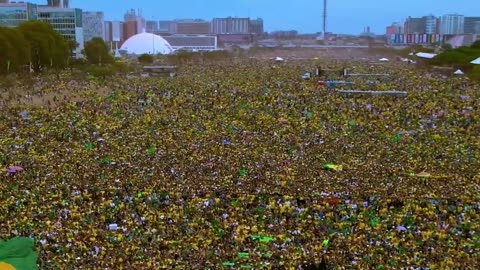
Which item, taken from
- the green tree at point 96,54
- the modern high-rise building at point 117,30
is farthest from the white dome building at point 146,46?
the modern high-rise building at point 117,30

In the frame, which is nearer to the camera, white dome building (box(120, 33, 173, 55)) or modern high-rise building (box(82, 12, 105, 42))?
white dome building (box(120, 33, 173, 55))

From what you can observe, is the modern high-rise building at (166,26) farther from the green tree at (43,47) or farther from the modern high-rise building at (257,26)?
the green tree at (43,47)

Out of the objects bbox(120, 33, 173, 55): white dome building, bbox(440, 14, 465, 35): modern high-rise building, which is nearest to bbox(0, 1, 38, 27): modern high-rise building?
bbox(120, 33, 173, 55): white dome building

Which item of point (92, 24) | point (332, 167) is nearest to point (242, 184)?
point (332, 167)

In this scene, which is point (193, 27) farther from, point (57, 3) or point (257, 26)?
point (57, 3)

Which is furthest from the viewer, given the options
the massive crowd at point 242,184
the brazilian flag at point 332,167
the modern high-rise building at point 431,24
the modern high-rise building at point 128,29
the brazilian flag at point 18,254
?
the modern high-rise building at point 431,24

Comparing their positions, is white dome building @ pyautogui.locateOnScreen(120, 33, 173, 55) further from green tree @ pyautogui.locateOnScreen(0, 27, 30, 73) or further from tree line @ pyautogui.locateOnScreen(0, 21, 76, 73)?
green tree @ pyautogui.locateOnScreen(0, 27, 30, 73)
